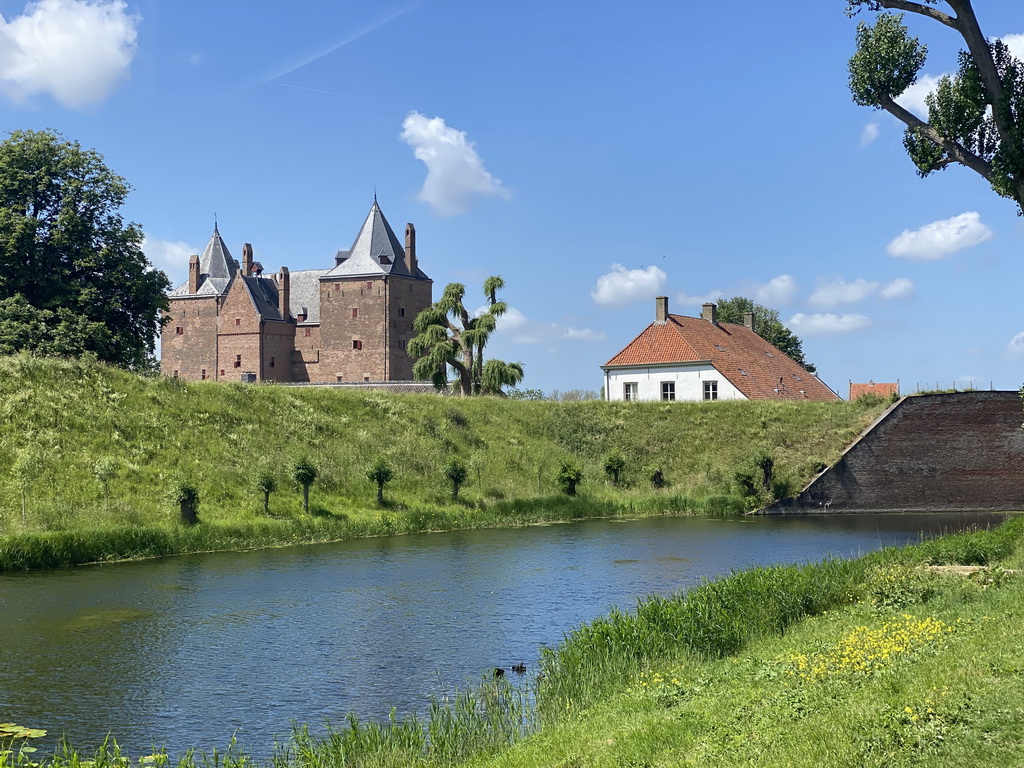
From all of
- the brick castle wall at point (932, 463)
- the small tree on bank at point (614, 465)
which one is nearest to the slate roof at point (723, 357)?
the brick castle wall at point (932, 463)

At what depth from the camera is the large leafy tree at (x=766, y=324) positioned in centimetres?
7706

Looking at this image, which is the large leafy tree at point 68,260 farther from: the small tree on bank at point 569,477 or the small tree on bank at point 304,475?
the small tree on bank at point 569,477

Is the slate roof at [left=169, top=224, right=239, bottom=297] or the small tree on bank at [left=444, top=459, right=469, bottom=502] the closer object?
the small tree on bank at [left=444, top=459, right=469, bottom=502]

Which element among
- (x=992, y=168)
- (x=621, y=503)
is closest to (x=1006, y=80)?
(x=992, y=168)

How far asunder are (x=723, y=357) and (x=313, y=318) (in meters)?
42.0

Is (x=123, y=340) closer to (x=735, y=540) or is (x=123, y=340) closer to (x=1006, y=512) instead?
(x=735, y=540)

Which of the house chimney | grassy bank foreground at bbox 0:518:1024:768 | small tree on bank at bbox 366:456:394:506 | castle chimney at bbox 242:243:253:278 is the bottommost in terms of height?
grassy bank foreground at bbox 0:518:1024:768

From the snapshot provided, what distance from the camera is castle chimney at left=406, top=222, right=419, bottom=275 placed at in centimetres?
8119

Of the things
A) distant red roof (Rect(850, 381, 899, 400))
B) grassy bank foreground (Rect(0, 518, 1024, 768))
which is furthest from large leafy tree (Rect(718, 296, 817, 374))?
grassy bank foreground (Rect(0, 518, 1024, 768))

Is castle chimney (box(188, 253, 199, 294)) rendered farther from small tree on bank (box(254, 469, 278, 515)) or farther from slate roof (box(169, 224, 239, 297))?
small tree on bank (box(254, 469, 278, 515))

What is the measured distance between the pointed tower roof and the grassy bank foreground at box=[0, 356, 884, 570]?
34.1 meters

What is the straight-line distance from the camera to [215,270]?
3524 inches

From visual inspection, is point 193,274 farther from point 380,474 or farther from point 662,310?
point 380,474

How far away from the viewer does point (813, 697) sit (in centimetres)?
858
